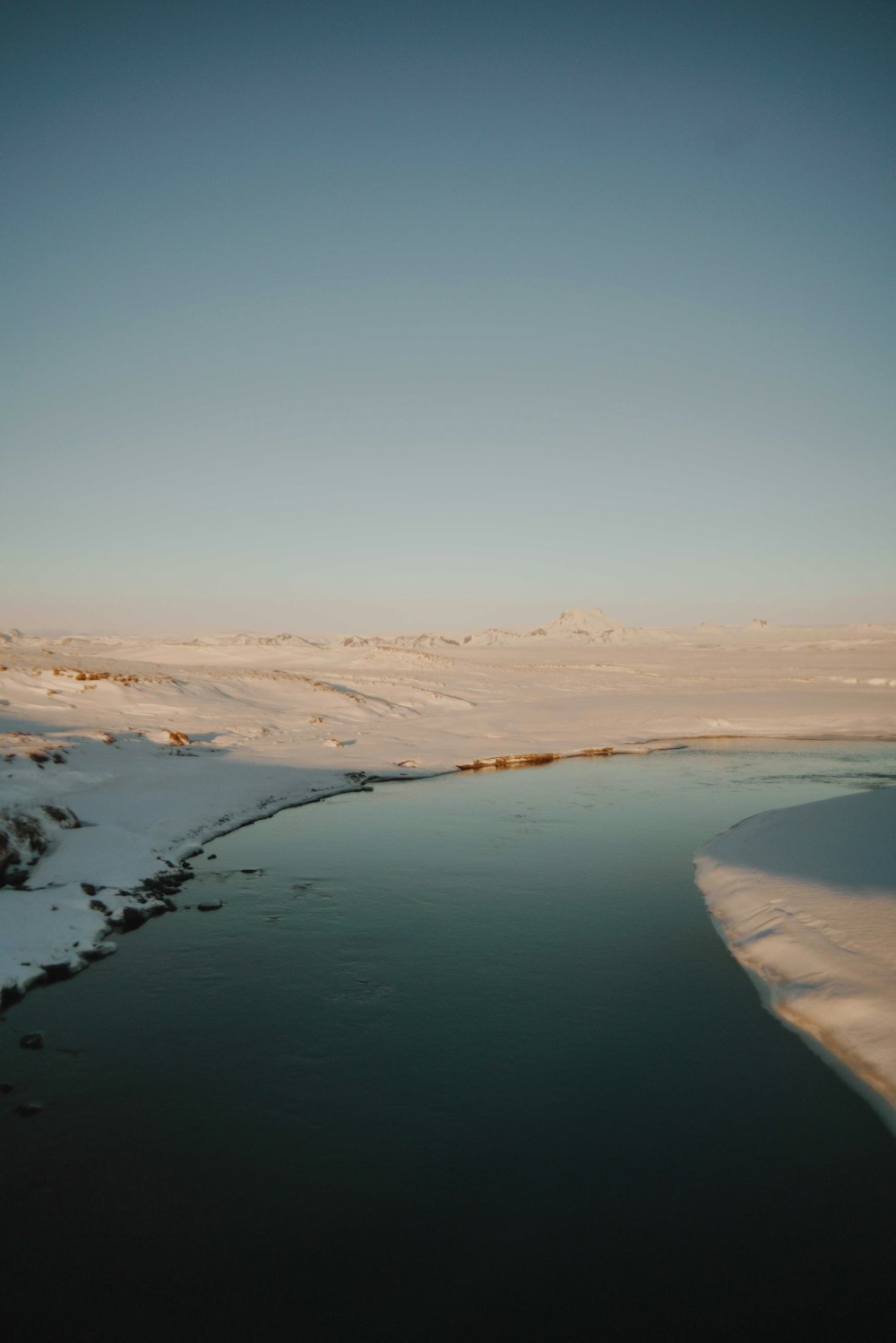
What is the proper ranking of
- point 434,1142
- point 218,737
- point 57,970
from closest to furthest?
point 434,1142 < point 57,970 < point 218,737

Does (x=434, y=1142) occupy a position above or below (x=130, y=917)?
below

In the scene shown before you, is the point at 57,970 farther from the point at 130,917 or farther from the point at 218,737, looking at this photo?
the point at 218,737

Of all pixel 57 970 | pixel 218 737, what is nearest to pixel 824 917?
pixel 57 970

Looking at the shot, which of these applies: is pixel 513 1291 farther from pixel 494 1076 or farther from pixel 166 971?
pixel 166 971

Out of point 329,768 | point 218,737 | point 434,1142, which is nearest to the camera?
point 434,1142

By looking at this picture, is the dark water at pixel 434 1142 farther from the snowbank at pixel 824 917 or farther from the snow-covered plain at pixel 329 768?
the snow-covered plain at pixel 329 768

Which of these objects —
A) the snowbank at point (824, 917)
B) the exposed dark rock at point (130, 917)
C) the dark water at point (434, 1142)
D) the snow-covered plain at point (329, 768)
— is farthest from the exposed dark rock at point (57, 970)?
the snowbank at point (824, 917)

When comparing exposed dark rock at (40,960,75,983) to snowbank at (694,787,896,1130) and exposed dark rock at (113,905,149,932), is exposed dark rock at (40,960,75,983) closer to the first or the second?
exposed dark rock at (113,905,149,932)
